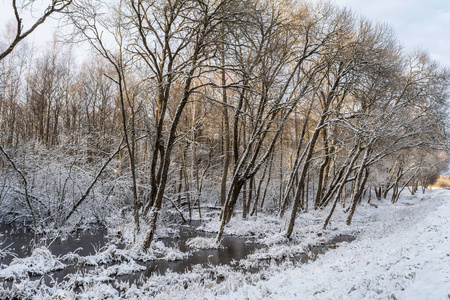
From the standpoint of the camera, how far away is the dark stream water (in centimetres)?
775

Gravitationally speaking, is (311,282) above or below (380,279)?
Result: below

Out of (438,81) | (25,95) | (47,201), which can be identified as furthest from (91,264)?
(25,95)

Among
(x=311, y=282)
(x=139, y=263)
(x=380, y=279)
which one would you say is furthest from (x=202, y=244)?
(x=380, y=279)

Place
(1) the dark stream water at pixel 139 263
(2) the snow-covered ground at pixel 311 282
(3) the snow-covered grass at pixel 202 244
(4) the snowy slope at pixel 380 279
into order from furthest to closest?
(3) the snow-covered grass at pixel 202 244 → (1) the dark stream water at pixel 139 263 → (2) the snow-covered ground at pixel 311 282 → (4) the snowy slope at pixel 380 279

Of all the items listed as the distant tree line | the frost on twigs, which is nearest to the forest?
the distant tree line

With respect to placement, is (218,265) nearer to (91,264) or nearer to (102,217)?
(91,264)

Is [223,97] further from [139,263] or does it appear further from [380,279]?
[380,279]

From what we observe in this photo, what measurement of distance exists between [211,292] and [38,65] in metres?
24.8

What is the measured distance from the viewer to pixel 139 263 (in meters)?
8.49

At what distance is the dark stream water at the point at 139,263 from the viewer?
25.4ft

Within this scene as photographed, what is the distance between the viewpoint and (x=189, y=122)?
767 inches

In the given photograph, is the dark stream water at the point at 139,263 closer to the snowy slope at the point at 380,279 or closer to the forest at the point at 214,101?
the forest at the point at 214,101

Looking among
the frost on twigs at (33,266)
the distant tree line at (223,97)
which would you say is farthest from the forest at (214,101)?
the frost on twigs at (33,266)

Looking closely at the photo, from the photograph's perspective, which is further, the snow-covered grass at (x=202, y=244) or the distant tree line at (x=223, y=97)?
the snow-covered grass at (x=202, y=244)
